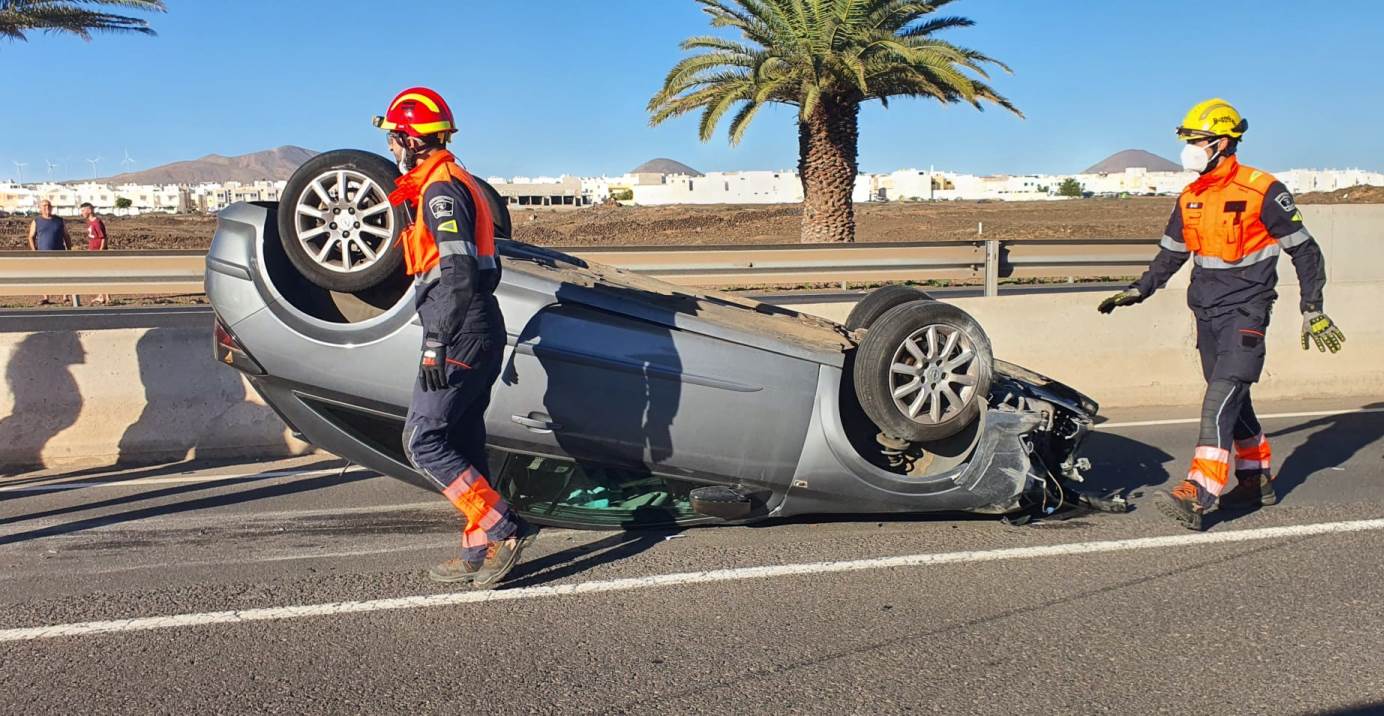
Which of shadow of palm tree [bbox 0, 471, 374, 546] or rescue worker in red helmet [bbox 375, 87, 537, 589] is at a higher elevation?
rescue worker in red helmet [bbox 375, 87, 537, 589]

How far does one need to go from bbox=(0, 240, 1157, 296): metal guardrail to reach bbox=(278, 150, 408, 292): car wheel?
8301mm

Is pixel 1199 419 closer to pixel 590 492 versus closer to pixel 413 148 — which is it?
pixel 590 492

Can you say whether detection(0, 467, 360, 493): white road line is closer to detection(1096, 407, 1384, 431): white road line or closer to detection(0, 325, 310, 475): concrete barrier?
detection(0, 325, 310, 475): concrete barrier

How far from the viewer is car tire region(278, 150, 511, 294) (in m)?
4.55

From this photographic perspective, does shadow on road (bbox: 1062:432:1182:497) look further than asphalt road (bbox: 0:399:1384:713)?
Yes

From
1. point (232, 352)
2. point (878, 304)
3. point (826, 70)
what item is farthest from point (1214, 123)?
point (826, 70)

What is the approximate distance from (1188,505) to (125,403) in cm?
618

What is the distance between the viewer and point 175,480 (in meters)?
6.44

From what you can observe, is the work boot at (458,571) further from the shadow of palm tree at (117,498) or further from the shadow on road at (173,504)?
the shadow of palm tree at (117,498)

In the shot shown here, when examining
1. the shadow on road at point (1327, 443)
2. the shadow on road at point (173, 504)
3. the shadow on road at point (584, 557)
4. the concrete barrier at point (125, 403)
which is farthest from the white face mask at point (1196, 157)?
the concrete barrier at point (125, 403)

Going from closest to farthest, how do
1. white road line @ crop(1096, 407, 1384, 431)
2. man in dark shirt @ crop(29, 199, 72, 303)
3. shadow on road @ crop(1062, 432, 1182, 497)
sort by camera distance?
1. shadow on road @ crop(1062, 432, 1182, 497)
2. white road line @ crop(1096, 407, 1384, 431)
3. man in dark shirt @ crop(29, 199, 72, 303)

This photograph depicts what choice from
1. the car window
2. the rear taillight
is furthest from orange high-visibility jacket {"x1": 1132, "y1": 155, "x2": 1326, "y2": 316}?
the rear taillight

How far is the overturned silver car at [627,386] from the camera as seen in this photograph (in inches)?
179

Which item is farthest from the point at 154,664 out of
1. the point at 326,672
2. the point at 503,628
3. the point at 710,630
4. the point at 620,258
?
the point at 620,258
